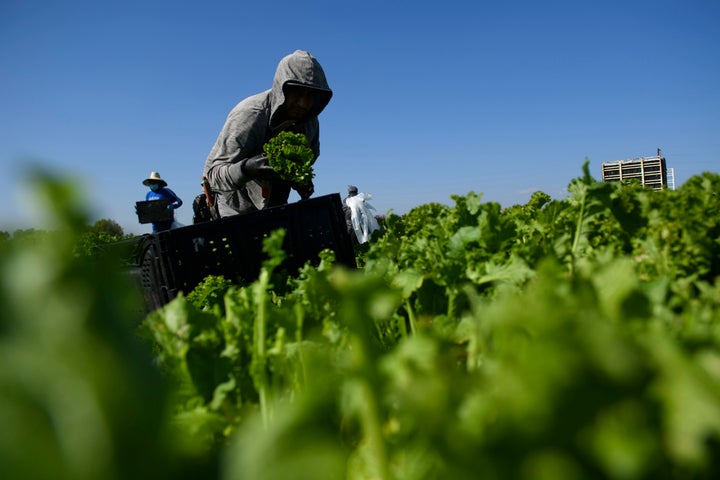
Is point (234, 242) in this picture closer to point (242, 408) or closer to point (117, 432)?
point (242, 408)

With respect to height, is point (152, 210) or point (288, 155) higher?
point (288, 155)

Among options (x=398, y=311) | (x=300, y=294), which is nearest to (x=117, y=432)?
(x=300, y=294)

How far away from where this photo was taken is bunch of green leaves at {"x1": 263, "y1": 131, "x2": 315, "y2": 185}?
4613mm

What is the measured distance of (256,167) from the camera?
4785 mm

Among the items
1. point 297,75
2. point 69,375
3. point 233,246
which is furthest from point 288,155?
point 69,375

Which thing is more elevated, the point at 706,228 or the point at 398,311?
the point at 706,228

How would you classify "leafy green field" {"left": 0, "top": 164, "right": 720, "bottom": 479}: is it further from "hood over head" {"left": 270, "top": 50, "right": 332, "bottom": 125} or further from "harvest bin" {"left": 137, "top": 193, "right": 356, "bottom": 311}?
"hood over head" {"left": 270, "top": 50, "right": 332, "bottom": 125}

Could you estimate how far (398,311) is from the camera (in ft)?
4.64

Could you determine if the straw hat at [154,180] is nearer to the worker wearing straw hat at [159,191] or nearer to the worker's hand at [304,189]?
the worker wearing straw hat at [159,191]

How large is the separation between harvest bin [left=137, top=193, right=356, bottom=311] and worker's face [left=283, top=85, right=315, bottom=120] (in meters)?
2.26

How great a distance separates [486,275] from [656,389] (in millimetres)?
873

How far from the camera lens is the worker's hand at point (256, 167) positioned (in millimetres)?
4785

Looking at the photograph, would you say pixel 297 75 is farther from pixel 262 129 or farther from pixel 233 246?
pixel 233 246

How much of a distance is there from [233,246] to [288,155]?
1.88 meters
